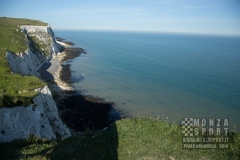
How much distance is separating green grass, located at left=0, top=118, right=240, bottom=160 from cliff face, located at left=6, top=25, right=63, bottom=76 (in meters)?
31.8

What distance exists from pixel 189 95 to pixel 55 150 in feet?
128

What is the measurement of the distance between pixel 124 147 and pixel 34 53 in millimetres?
56010

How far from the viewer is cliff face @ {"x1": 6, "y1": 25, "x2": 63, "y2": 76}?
1626 inches

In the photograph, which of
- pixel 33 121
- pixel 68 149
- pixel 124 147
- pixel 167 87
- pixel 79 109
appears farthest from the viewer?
pixel 167 87

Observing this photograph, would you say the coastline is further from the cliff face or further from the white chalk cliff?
the cliff face

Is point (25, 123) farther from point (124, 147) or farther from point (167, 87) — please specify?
point (167, 87)

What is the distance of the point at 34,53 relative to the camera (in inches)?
2299

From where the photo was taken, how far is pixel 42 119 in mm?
20844

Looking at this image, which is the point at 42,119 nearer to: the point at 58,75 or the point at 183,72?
the point at 58,75

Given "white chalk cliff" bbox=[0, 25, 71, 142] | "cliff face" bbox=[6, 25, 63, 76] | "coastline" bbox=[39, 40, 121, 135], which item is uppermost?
"cliff face" bbox=[6, 25, 63, 76]

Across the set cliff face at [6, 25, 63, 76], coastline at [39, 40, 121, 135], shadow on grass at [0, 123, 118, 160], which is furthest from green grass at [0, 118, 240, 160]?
cliff face at [6, 25, 63, 76]

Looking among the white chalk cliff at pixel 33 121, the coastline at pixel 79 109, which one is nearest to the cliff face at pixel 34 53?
the coastline at pixel 79 109

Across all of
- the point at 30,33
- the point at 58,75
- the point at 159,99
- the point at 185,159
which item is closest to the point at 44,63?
the point at 58,75

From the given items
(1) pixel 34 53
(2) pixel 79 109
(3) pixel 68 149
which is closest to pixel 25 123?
(3) pixel 68 149
